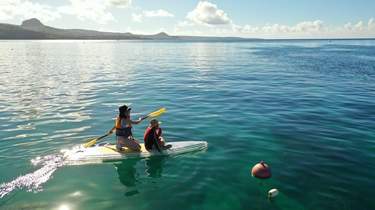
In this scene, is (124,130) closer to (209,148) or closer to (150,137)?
(150,137)

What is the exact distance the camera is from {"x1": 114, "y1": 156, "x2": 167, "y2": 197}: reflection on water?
1316 cm

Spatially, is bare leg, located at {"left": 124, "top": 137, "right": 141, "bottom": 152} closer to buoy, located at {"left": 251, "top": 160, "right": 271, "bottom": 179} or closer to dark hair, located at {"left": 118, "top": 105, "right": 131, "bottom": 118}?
dark hair, located at {"left": 118, "top": 105, "right": 131, "bottom": 118}

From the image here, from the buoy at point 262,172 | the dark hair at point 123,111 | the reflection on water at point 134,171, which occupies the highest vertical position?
the dark hair at point 123,111

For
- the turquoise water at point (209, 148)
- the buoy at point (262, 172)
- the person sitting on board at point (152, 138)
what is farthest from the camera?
the person sitting on board at point (152, 138)

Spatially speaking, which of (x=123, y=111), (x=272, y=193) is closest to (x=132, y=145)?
(x=123, y=111)

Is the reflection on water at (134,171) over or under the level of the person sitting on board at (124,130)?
under

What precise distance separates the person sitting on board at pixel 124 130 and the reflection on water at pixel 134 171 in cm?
80

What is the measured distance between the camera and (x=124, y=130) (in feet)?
52.2

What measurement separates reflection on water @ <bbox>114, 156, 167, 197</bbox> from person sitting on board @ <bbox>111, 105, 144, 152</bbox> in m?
0.80

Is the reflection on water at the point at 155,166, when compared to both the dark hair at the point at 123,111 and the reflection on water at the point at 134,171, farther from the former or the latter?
the dark hair at the point at 123,111

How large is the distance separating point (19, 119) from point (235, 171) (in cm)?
1561

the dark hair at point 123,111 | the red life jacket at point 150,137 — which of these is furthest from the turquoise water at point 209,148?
the dark hair at point 123,111

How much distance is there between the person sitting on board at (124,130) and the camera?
15.8 metres

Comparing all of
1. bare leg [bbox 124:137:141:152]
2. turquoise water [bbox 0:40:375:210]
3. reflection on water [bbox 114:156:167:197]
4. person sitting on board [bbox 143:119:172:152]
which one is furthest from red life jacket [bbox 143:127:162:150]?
turquoise water [bbox 0:40:375:210]
